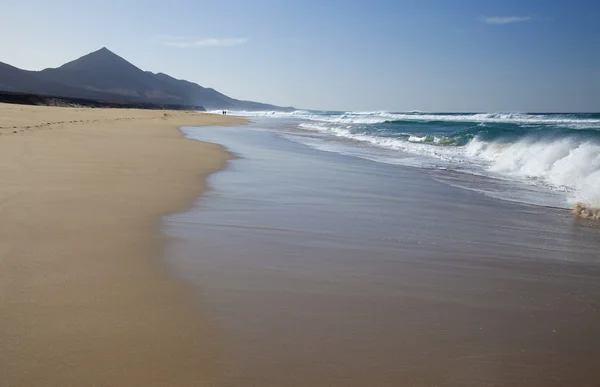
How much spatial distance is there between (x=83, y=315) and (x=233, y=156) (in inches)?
291

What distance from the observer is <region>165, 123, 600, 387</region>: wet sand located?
1879 mm

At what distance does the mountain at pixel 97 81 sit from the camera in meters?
82.9

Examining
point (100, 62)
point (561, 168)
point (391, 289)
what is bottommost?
point (391, 289)

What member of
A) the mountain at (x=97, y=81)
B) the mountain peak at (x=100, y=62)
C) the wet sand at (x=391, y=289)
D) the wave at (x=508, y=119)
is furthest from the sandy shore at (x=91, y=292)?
the mountain peak at (x=100, y=62)

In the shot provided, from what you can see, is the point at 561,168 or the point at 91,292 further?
the point at 561,168

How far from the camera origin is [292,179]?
22.0ft

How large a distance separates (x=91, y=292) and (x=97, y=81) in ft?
434

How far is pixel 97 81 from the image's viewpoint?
394 ft

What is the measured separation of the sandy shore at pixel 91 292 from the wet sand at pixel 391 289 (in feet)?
0.64

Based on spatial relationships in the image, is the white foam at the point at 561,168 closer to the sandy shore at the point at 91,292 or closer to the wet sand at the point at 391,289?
the wet sand at the point at 391,289

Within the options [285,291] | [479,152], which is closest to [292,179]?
[285,291]

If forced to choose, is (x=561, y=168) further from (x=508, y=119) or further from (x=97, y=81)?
(x=97, y=81)

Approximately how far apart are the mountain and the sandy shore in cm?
8647

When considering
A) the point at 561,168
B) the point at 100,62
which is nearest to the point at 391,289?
the point at 561,168
